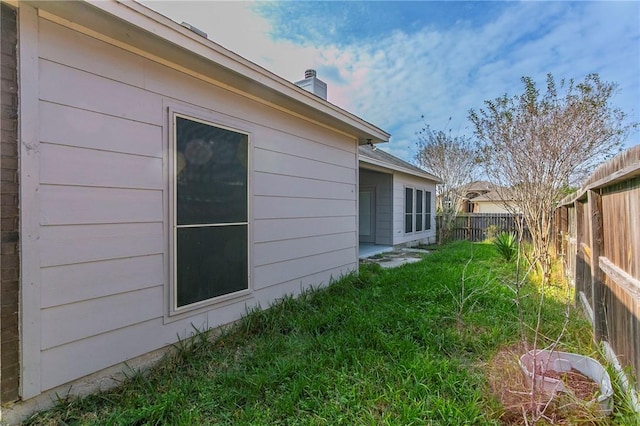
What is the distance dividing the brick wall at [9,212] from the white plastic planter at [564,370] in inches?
126

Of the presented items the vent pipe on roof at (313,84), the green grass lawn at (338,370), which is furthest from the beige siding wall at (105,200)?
the vent pipe on roof at (313,84)

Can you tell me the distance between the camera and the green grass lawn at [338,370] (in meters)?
2.05

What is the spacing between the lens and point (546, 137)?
5586mm

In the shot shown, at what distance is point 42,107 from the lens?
2.05 meters

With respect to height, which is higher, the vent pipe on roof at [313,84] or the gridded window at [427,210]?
the vent pipe on roof at [313,84]

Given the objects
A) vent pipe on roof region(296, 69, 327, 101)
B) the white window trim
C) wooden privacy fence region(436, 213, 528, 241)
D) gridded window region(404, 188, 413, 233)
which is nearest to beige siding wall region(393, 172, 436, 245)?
the white window trim

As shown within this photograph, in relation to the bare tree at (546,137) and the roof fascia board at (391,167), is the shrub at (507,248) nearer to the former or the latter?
the bare tree at (546,137)

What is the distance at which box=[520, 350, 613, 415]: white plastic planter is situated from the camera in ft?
6.31

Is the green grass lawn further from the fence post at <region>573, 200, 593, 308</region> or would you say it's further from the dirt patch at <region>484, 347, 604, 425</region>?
the fence post at <region>573, 200, 593, 308</region>

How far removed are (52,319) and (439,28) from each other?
8.83 m

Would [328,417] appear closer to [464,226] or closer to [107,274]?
[107,274]

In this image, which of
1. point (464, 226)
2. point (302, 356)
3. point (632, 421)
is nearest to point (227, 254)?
point (302, 356)

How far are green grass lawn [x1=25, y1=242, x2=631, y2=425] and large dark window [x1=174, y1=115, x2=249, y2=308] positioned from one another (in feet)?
1.74

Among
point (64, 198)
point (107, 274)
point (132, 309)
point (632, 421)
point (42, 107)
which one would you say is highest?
point (42, 107)
